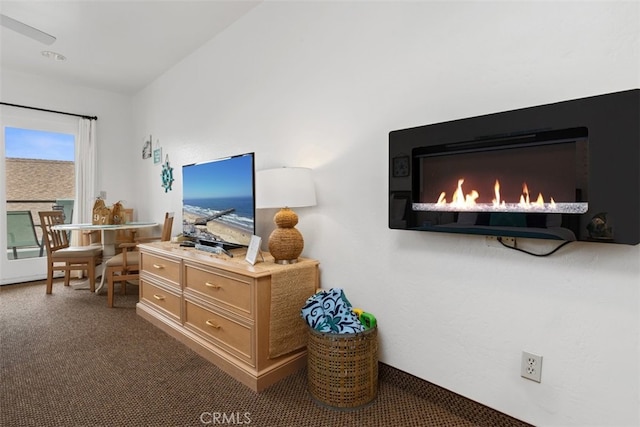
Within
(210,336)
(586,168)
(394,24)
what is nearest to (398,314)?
(586,168)

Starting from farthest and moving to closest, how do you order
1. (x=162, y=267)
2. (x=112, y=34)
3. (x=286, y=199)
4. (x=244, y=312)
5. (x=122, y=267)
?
(x=122, y=267), (x=112, y=34), (x=162, y=267), (x=286, y=199), (x=244, y=312)

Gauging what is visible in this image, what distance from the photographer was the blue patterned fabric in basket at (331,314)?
175 centimetres

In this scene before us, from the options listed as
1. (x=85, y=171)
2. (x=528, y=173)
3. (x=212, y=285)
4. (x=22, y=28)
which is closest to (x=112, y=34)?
(x=22, y=28)

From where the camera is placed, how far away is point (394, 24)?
181 cm

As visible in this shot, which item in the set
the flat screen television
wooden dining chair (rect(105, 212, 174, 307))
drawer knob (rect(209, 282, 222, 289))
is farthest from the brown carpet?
the flat screen television

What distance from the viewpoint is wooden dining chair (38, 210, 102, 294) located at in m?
3.62

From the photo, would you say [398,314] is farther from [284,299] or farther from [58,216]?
[58,216]

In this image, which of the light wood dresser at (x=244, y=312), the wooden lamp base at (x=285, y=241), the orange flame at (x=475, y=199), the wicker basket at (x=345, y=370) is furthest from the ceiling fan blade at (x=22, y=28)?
the orange flame at (x=475, y=199)

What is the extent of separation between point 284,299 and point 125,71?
12.2 ft

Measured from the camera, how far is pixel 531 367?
138cm

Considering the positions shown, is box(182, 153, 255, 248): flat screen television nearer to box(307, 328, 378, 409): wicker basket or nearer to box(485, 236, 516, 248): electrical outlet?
box(307, 328, 378, 409): wicker basket

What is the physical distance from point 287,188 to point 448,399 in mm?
1425

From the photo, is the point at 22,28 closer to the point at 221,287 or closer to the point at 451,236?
the point at 221,287

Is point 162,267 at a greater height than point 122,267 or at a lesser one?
greater
